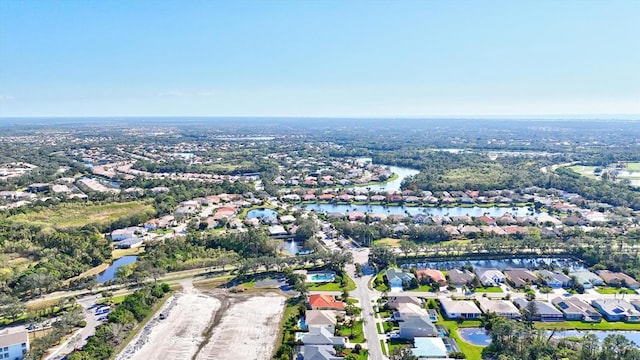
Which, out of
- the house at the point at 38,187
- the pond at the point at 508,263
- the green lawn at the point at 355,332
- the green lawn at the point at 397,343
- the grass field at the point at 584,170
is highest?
the house at the point at 38,187

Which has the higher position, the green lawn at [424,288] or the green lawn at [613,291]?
the green lawn at [424,288]

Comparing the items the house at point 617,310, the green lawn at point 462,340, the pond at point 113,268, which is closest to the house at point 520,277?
the house at point 617,310

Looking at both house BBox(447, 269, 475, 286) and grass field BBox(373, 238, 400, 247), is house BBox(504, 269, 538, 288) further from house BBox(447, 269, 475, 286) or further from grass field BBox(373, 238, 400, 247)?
grass field BBox(373, 238, 400, 247)

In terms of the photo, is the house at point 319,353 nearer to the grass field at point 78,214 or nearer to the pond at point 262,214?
the pond at point 262,214

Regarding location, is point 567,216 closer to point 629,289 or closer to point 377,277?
point 629,289

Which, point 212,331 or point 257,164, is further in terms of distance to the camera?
point 257,164

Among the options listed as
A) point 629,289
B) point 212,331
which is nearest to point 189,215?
point 212,331

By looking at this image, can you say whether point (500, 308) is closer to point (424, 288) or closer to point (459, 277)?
point (459, 277)

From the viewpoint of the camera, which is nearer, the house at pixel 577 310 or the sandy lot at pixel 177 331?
the sandy lot at pixel 177 331
